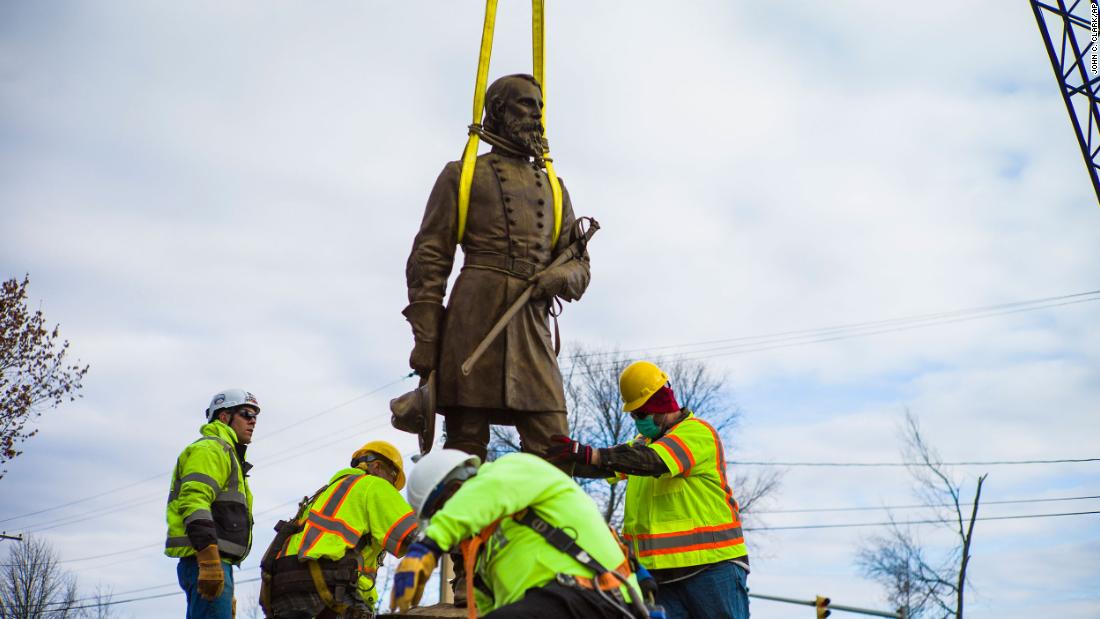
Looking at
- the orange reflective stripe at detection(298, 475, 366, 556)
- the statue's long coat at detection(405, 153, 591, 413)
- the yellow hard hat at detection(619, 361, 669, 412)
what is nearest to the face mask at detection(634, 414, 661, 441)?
the yellow hard hat at detection(619, 361, 669, 412)

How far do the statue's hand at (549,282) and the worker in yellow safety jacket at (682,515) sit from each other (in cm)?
86

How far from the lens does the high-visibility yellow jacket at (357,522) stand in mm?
7562

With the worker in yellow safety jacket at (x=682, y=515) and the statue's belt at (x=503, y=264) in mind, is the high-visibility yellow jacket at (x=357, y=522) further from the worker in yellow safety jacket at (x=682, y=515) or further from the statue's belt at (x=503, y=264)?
the statue's belt at (x=503, y=264)

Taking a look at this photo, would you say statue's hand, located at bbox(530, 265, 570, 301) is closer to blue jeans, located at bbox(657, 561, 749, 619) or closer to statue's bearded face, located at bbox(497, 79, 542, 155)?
statue's bearded face, located at bbox(497, 79, 542, 155)

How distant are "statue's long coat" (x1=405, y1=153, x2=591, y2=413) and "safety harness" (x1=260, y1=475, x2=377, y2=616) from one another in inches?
45.7

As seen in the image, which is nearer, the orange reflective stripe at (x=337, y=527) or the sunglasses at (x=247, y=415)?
the orange reflective stripe at (x=337, y=527)

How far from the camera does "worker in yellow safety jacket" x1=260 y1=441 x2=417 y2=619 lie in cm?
751

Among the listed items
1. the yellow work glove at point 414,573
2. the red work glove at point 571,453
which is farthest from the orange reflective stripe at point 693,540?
the yellow work glove at point 414,573

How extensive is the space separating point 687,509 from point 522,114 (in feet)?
9.35

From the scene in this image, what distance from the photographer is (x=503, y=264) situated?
25.7 feet

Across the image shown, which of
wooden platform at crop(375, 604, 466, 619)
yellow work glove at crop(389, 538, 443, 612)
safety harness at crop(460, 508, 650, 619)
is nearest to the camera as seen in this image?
yellow work glove at crop(389, 538, 443, 612)

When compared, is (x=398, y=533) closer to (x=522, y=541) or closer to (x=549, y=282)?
(x=549, y=282)

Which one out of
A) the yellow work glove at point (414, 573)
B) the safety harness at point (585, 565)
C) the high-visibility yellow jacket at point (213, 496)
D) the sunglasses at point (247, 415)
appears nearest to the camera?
the yellow work glove at point (414, 573)

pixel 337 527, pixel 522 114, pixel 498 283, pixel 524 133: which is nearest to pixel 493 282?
pixel 498 283
